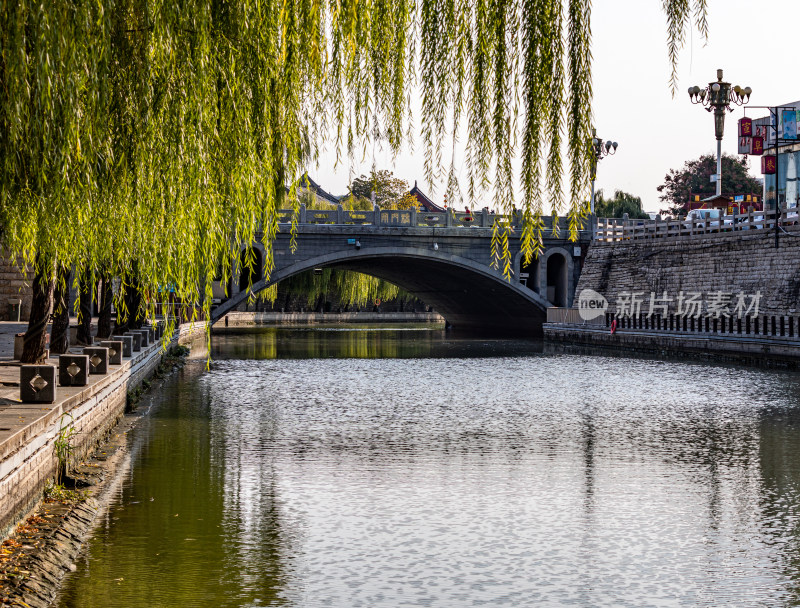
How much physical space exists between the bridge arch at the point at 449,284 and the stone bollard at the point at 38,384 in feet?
96.4

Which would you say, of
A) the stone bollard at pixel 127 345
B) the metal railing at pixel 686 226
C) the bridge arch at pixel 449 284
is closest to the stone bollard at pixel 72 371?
the stone bollard at pixel 127 345

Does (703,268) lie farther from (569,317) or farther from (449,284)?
(449,284)

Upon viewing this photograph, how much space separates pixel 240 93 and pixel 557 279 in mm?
47807

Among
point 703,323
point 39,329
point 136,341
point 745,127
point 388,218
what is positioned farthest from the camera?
point 745,127

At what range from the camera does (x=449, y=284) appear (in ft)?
192

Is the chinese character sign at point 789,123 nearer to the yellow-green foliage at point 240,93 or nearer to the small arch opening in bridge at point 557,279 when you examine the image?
the small arch opening in bridge at point 557,279

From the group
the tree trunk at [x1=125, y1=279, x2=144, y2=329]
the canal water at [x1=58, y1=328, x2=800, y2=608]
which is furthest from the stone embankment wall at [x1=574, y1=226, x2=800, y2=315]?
the tree trunk at [x1=125, y1=279, x2=144, y2=329]

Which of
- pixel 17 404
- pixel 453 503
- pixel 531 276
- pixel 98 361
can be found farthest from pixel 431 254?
pixel 17 404

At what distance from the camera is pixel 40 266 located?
13.0 metres

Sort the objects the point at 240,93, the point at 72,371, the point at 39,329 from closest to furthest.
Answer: the point at 240,93 < the point at 72,371 < the point at 39,329

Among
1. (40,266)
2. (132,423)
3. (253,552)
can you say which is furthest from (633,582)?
(132,423)

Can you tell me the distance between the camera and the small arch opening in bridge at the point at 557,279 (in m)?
52.9

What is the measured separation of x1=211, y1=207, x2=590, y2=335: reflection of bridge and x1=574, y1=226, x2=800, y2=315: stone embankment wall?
213 cm

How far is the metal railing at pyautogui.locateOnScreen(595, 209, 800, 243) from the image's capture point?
37.8 meters
